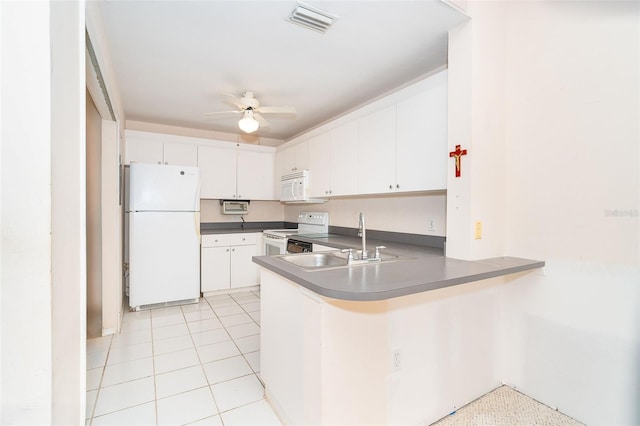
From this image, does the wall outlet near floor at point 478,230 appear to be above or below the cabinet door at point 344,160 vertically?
below

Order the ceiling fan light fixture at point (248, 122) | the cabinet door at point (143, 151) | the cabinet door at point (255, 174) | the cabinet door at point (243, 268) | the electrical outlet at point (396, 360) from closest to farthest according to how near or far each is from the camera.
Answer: the electrical outlet at point (396, 360)
the ceiling fan light fixture at point (248, 122)
the cabinet door at point (143, 151)
the cabinet door at point (243, 268)
the cabinet door at point (255, 174)

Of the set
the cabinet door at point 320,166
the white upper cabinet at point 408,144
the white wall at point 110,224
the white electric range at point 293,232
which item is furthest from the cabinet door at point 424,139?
the white wall at point 110,224

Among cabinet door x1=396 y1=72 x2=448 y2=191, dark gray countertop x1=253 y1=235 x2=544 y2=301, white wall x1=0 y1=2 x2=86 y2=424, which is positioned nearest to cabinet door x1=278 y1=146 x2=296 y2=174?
cabinet door x1=396 y1=72 x2=448 y2=191

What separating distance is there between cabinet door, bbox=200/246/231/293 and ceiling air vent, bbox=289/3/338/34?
3.00 m

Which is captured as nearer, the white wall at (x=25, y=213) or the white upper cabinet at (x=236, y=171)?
the white wall at (x=25, y=213)

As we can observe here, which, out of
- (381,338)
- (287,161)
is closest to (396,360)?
(381,338)

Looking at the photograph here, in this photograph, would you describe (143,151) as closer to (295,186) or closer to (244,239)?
(244,239)

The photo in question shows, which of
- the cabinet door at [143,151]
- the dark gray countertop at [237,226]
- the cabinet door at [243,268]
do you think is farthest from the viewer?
the dark gray countertop at [237,226]

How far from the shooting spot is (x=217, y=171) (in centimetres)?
430

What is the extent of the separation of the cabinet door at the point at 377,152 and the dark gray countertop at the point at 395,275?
0.86m

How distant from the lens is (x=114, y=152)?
9.07 ft

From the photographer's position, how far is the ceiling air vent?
177 centimetres

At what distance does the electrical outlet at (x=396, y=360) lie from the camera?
149cm

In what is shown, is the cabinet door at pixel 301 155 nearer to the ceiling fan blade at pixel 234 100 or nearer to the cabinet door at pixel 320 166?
the cabinet door at pixel 320 166
